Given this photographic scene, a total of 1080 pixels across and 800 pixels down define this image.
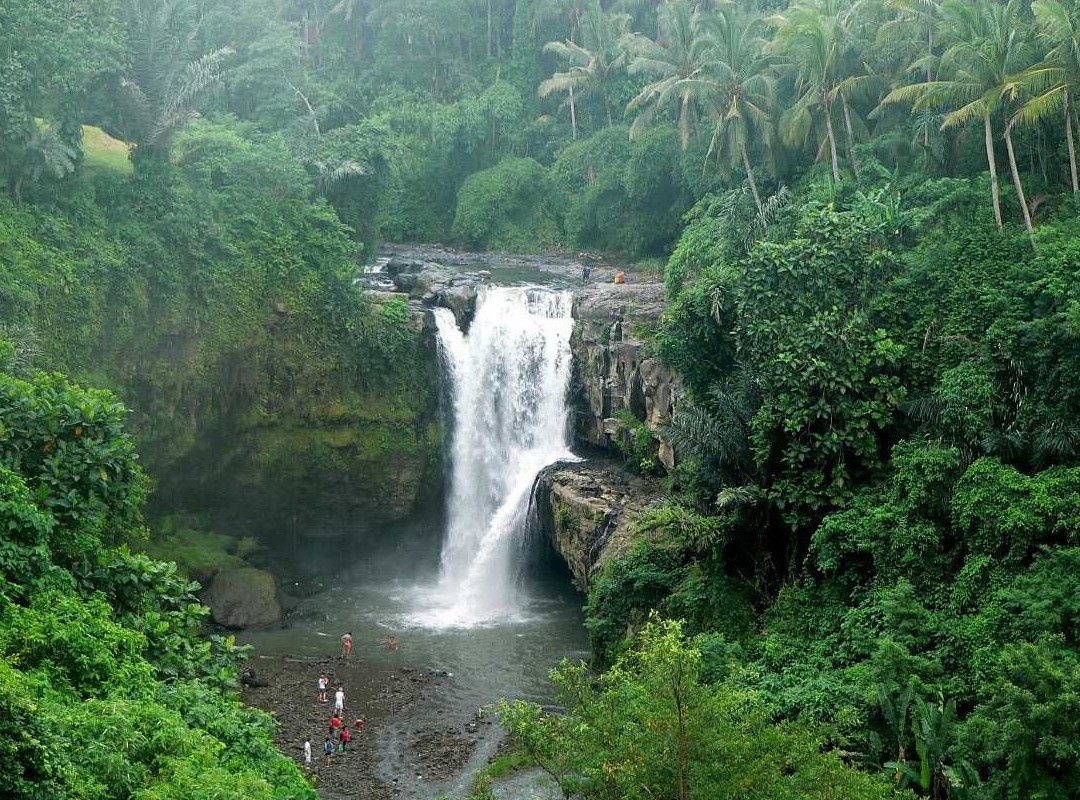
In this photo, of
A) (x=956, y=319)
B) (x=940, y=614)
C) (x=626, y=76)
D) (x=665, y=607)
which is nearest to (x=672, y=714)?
(x=940, y=614)

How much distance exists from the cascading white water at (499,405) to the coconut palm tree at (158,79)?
883 centimetres

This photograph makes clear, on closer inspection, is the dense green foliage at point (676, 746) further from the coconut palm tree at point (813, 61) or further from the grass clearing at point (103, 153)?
the grass clearing at point (103, 153)

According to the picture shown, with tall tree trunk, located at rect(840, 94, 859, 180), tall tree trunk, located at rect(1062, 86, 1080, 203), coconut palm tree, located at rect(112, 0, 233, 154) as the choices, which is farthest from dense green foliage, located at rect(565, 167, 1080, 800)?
coconut palm tree, located at rect(112, 0, 233, 154)

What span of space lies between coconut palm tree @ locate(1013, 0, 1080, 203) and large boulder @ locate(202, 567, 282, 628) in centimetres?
2091

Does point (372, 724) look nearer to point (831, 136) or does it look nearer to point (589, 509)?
point (589, 509)

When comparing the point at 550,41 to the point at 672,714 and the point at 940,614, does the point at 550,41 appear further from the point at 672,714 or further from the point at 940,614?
the point at 672,714

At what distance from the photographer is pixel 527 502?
30.5 meters

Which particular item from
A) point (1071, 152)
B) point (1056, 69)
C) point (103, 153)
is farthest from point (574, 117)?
point (1056, 69)

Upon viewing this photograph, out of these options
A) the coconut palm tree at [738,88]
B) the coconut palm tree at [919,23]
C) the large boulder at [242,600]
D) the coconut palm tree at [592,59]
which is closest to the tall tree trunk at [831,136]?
the coconut palm tree at [738,88]

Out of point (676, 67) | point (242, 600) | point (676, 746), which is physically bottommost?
point (242, 600)

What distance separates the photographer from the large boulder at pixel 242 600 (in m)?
28.4

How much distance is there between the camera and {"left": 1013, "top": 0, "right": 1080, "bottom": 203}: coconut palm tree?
909 inches

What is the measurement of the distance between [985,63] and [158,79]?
67.6ft

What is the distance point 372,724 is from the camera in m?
23.1
